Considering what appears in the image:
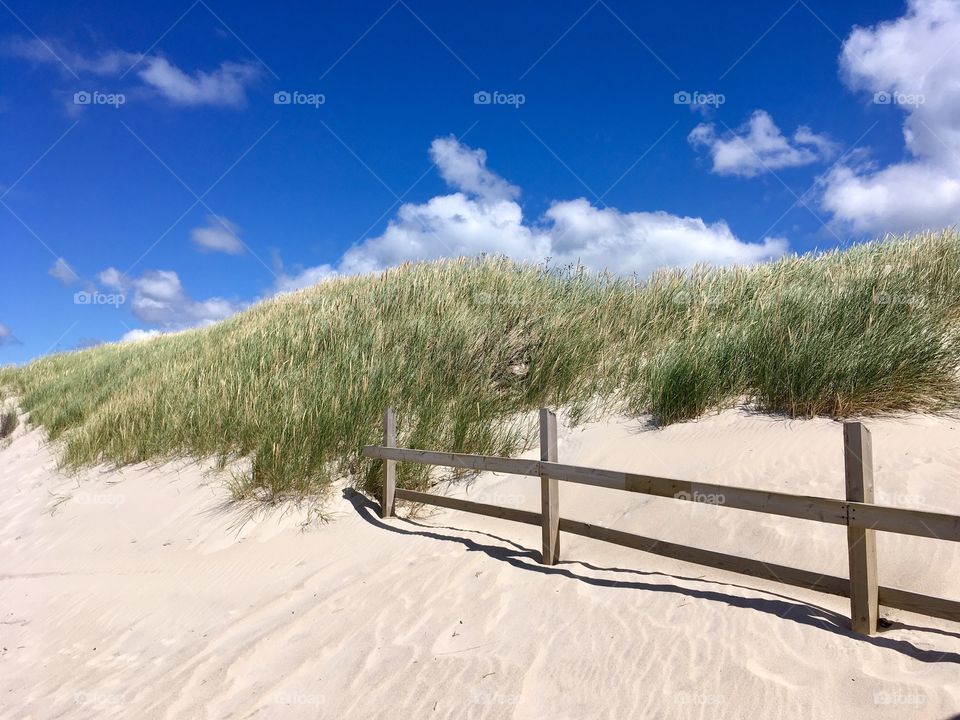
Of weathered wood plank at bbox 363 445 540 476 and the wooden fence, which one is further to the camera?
weathered wood plank at bbox 363 445 540 476

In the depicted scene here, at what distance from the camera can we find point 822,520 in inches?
157

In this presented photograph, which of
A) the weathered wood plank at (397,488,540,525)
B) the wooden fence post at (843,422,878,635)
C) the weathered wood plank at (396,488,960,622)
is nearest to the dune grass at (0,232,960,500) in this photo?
the weathered wood plank at (397,488,540,525)

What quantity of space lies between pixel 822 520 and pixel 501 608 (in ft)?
7.58

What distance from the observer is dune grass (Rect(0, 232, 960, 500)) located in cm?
739

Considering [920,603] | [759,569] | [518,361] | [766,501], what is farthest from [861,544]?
[518,361]

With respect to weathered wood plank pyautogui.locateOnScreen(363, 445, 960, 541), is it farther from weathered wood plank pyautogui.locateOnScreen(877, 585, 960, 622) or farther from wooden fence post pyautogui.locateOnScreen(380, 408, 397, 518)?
wooden fence post pyautogui.locateOnScreen(380, 408, 397, 518)

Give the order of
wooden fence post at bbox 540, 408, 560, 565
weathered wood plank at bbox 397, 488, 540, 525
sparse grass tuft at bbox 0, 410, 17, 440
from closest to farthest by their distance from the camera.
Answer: wooden fence post at bbox 540, 408, 560, 565
weathered wood plank at bbox 397, 488, 540, 525
sparse grass tuft at bbox 0, 410, 17, 440

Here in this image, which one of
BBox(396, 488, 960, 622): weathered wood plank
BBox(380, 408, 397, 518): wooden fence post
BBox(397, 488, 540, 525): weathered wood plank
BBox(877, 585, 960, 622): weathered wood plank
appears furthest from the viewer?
BBox(380, 408, 397, 518): wooden fence post

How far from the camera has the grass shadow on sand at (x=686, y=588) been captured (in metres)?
3.72

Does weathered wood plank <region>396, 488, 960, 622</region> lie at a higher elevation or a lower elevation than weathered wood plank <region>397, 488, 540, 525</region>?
lower

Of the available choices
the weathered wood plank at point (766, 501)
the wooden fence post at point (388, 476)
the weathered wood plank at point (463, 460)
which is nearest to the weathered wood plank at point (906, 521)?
the weathered wood plank at point (766, 501)

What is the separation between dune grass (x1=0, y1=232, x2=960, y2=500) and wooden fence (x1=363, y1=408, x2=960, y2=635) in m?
2.57

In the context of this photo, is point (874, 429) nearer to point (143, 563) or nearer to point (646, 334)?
point (646, 334)

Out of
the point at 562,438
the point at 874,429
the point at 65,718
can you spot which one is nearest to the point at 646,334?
the point at 562,438
